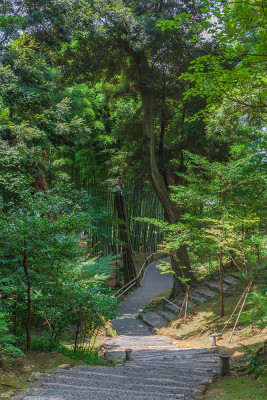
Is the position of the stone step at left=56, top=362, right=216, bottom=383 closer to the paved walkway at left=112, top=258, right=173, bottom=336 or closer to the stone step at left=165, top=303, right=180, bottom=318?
the paved walkway at left=112, top=258, right=173, bottom=336

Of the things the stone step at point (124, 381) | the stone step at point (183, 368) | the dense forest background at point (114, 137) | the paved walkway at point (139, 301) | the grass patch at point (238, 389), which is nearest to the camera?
the grass patch at point (238, 389)

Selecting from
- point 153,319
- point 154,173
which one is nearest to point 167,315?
point 153,319

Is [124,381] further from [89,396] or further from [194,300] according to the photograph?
[194,300]

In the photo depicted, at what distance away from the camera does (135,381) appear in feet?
10.6

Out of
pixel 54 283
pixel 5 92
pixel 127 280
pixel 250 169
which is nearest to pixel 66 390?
pixel 54 283

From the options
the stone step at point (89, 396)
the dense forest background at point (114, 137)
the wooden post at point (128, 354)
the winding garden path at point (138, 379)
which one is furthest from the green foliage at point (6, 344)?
the wooden post at point (128, 354)

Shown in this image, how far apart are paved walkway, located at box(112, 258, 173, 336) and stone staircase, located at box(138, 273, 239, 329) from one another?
294 mm

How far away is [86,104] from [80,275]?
7798mm

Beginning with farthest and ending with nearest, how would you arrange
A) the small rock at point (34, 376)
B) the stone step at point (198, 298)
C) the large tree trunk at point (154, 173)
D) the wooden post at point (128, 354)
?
1. the large tree trunk at point (154, 173)
2. the stone step at point (198, 298)
3. the wooden post at point (128, 354)
4. the small rock at point (34, 376)

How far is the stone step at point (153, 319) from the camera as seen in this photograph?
9.04m

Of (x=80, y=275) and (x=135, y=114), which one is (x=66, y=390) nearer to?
(x=80, y=275)

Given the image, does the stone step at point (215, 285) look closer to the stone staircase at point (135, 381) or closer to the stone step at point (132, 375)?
the stone staircase at point (135, 381)

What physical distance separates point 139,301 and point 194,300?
389 cm

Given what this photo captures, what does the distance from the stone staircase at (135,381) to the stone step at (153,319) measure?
4.75 metres
